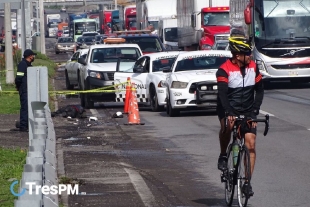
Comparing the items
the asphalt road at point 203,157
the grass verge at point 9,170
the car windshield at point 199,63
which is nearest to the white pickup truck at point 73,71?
the asphalt road at point 203,157

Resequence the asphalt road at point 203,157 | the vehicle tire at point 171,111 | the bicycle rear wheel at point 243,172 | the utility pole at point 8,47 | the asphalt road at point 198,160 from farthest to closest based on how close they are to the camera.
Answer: the utility pole at point 8,47 < the vehicle tire at point 171,111 < the asphalt road at point 203,157 < the asphalt road at point 198,160 < the bicycle rear wheel at point 243,172

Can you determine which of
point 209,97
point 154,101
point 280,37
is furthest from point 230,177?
point 280,37

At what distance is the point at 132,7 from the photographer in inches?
3004

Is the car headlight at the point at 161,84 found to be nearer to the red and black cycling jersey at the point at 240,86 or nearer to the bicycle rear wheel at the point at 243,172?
the red and black cycling jersey at the point at 240,86

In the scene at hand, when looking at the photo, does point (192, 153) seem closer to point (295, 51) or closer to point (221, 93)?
point (221, 93)

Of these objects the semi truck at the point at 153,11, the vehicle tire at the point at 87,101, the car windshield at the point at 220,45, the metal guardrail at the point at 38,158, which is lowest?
the vehicle tire at the point at 87,101

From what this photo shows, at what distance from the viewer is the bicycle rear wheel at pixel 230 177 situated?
9.14 meters

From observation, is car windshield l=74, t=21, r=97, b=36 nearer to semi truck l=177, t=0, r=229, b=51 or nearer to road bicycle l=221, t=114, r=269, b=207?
semi truck l=177, t=0, r=229, b=51

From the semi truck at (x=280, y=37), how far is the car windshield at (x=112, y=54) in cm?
469

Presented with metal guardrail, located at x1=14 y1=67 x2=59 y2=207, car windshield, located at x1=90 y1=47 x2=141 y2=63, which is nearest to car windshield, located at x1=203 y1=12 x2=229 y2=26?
car windshield, located at x1=90 y1=47 x2=141 y2=63

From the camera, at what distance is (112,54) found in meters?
25.9

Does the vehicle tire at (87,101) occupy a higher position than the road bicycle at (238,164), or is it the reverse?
the road bicycle at (238,164)

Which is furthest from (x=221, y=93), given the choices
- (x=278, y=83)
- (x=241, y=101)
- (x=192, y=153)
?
(x=278, y=83)

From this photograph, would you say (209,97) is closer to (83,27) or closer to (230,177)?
(230,177)
